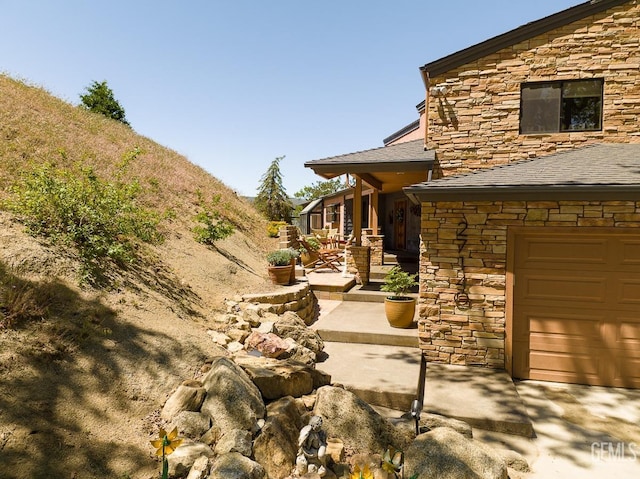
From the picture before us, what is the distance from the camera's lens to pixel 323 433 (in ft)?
12.0

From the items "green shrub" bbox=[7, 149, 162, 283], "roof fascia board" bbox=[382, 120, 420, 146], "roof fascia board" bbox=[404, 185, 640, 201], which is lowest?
"green shrub" bbox=[7, 149, 162, 283]

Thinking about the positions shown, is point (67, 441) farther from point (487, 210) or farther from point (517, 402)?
point (487, 210)

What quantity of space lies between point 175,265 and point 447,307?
18.9 feet

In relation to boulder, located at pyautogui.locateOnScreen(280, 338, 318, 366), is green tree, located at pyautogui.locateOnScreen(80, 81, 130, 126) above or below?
above

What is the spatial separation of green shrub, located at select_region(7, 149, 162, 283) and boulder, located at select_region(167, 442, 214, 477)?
9.08 ft

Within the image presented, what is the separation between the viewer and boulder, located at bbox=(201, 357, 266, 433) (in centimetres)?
350

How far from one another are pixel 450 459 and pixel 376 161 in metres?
5.72

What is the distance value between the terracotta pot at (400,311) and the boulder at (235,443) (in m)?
4.11

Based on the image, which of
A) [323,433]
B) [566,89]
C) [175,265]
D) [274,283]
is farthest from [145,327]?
[566,89]

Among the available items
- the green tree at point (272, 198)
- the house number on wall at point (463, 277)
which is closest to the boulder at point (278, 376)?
the house number on wall at point (463, 277)

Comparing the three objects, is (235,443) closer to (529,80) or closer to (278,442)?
(278,442)

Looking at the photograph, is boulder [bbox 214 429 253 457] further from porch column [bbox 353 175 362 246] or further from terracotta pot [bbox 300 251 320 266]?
terracotta pot [bbox 300 251 320 266]

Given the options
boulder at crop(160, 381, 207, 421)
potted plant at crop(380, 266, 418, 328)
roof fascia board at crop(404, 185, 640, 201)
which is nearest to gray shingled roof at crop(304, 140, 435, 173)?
roof fascia board at crop(404, 185, 640, 201)

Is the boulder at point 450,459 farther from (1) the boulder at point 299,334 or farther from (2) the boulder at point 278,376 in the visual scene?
(1) the boulder at point 299,334
